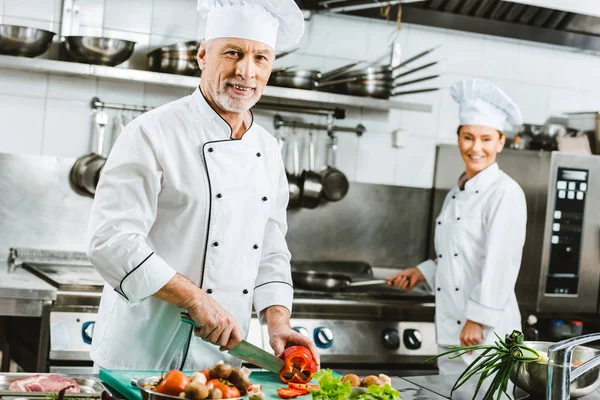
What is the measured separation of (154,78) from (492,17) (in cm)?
171

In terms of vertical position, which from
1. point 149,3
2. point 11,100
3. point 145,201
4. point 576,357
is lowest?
point 576,357

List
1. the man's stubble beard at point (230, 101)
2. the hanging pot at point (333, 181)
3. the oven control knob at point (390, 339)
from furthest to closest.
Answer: the hanging pot at point (333, 181)
the oven control knob at point (390, 339)
the man's stubble beard at point (230, 101)

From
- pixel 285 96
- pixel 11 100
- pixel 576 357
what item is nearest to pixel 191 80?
pixel 285 96

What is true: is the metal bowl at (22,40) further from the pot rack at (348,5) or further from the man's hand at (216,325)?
the man's hand at (216,325)

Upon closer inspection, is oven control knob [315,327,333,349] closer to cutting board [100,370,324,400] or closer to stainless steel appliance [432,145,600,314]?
stainless steel appliance [432,145,600,314]

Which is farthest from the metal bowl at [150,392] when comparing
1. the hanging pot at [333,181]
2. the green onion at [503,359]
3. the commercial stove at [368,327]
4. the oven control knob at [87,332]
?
the hanging pot at [333,181]

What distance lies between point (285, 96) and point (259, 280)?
5.18ft

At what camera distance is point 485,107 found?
3.47 metres

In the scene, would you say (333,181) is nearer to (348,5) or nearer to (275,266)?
(348,5)

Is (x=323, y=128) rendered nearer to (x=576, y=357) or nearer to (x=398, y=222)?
(x=398, y=222)

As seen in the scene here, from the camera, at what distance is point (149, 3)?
3852mm

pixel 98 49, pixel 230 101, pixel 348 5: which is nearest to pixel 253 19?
pixel 230 101

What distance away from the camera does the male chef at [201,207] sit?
2.06 m

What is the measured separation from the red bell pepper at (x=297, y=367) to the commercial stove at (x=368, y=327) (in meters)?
1.33
